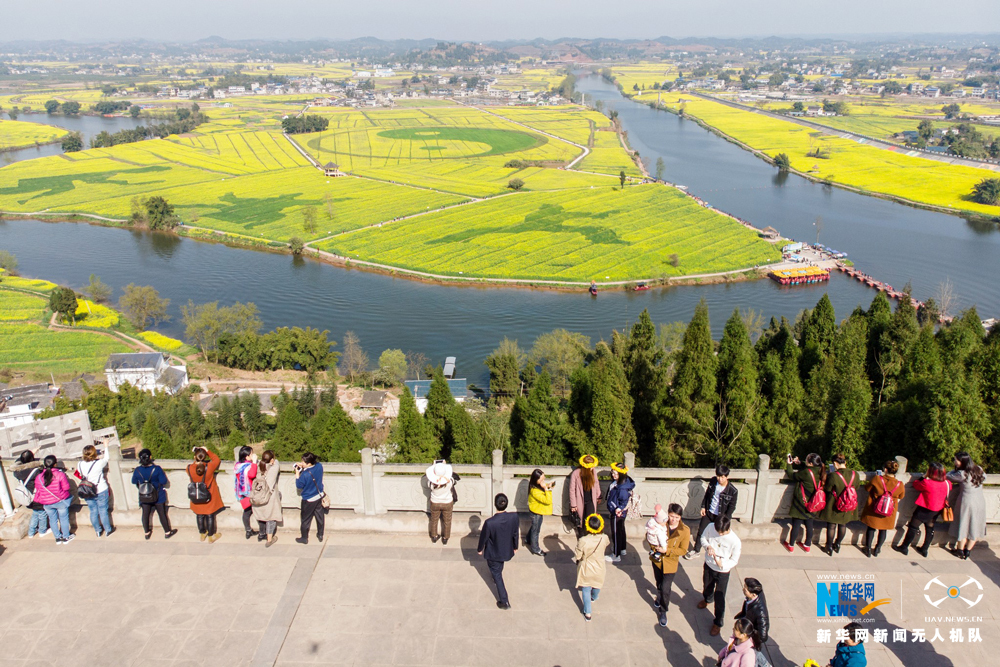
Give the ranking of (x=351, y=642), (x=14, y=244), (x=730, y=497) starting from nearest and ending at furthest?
(x=351, y=642), (x=730, y=497), (x=14, y=244)

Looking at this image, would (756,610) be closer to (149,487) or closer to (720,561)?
(720,561)

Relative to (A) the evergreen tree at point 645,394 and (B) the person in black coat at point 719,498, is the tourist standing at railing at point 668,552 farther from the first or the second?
(A) the evergreen tree at point 645,394

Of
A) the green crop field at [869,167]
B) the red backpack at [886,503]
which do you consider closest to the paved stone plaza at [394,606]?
the red backpack at [886,503]

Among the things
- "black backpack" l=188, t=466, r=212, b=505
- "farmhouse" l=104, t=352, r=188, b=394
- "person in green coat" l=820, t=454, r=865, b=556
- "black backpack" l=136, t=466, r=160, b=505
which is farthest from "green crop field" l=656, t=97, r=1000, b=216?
"black backpack" l=136, t=466, r=160, b=505

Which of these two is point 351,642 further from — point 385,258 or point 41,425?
point 385,258

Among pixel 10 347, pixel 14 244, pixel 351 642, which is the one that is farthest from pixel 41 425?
pixel 14 244

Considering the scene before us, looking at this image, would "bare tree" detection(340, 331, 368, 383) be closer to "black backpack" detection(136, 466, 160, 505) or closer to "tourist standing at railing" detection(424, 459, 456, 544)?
"black backpack" detection(136, 466, 160, 505)
